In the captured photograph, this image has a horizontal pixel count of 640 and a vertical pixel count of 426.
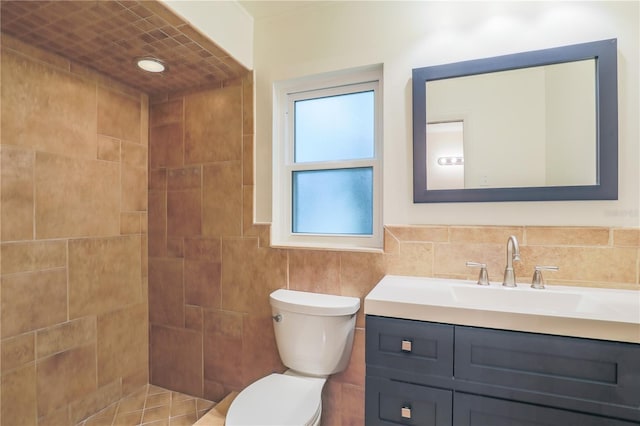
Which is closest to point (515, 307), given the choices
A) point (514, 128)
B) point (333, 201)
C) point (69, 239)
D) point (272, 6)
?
point (514, 128)

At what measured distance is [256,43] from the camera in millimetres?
1744

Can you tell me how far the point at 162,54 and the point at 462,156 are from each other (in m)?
1.58

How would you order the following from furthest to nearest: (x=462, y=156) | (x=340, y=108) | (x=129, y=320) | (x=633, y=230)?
(x=129, y=320) → (x=340, y=108) → (x=462, y=156) → (x=633, y=230)

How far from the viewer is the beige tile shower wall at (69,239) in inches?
55.1

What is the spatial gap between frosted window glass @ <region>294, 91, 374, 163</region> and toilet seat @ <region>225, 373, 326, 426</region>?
1.17 meters

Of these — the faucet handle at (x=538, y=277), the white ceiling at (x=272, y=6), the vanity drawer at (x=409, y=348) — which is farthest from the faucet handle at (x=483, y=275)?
the white ceiling at (x=272, y=6)

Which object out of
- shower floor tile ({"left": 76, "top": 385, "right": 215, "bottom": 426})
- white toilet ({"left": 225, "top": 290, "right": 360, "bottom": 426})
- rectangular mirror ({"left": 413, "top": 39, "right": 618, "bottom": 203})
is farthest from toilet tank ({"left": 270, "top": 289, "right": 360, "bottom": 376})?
shower floor tile ({"left": 76, "top": 385, "right": 215, "bottom": 426})

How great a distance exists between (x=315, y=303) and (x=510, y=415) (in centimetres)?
81

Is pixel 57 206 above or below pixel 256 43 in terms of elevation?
below

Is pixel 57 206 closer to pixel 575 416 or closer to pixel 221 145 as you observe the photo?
pixel 221 145

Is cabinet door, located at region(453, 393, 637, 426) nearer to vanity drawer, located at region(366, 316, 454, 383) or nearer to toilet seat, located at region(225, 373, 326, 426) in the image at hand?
vanity drawer, located at region(366, 316, 454, 383)

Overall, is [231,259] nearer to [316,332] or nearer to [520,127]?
[316,332]

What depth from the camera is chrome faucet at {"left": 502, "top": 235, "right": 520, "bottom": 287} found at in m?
1.19

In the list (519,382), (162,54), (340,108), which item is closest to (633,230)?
(519,382)
